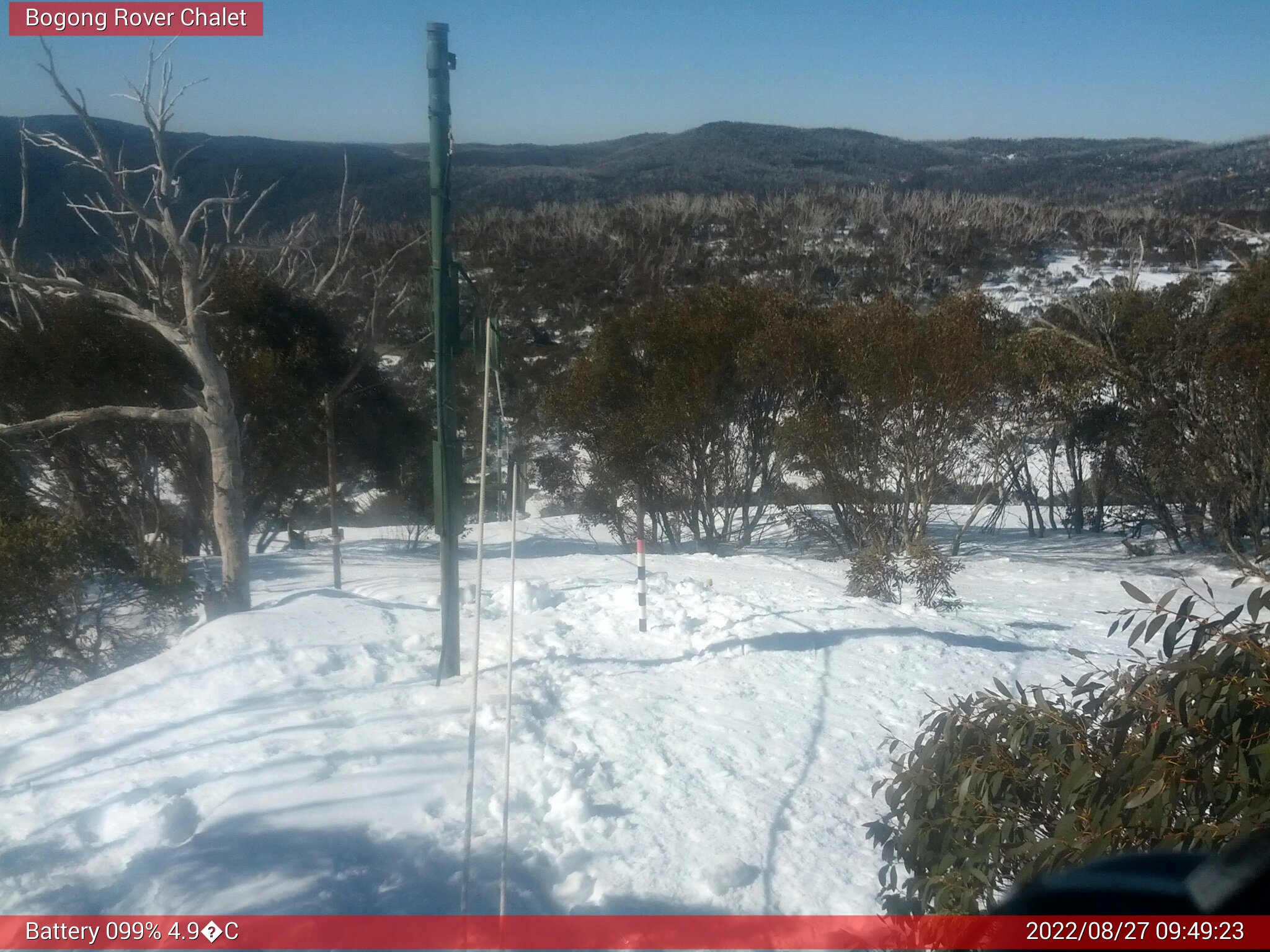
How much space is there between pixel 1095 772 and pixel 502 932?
6.52 ft

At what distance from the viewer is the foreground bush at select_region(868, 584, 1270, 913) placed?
214 cm

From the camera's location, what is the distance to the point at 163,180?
8664mm

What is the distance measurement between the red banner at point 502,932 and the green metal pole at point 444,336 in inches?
101

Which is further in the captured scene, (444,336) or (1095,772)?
(444,336)

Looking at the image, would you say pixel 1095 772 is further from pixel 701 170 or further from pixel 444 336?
pixel 701 170

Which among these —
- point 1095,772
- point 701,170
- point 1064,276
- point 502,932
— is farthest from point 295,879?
point 701,170

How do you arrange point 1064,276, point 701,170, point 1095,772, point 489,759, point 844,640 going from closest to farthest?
point 1095,772 < point 489,759 < point 844,640 < point 1064,276 < point 701,170

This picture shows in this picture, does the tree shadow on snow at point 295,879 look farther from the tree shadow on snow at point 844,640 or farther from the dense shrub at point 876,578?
the dense shrub at point 876,578

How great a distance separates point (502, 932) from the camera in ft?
10.5

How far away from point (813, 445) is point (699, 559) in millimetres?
2836

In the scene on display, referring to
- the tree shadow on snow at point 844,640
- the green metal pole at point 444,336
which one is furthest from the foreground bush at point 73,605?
the tree shadow on snow at point 844,640

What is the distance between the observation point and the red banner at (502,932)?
108 inches

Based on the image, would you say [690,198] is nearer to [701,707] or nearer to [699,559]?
[699,559]

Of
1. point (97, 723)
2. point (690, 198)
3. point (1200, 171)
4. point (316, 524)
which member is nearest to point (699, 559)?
point (97, 723)
